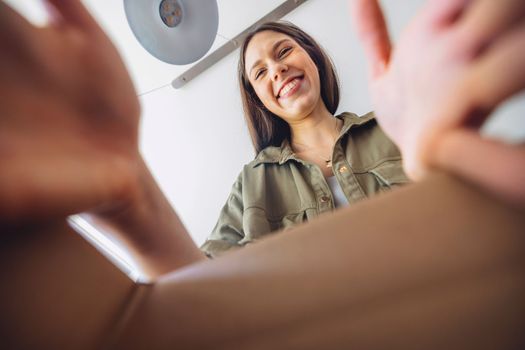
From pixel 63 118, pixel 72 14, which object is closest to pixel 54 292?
pixel 63 118

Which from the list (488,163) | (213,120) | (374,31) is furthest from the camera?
(213,120)

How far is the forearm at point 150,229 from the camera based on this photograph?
0.85 feet

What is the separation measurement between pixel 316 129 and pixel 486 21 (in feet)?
2.38

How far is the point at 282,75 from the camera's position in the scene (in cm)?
86

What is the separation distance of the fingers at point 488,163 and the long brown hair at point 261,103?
2.63 ft

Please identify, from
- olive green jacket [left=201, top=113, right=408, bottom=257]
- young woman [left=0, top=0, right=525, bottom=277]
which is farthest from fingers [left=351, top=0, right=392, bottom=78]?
olive green jacket [left=201, top=113, right=408, bottom=257]

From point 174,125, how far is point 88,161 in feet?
4.52

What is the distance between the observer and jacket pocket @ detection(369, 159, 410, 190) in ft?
2.02

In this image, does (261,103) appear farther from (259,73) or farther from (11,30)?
(11,30)

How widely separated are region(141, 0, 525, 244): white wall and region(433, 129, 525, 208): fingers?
101cm

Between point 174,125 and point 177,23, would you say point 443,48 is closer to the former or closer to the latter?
point 177,23

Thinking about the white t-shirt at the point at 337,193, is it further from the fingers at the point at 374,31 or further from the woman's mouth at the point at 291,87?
the fingers at the point at 374,31

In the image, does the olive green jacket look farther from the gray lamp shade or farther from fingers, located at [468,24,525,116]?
the gray lamp shade

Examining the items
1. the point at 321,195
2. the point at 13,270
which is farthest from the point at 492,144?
the point at 321,195
